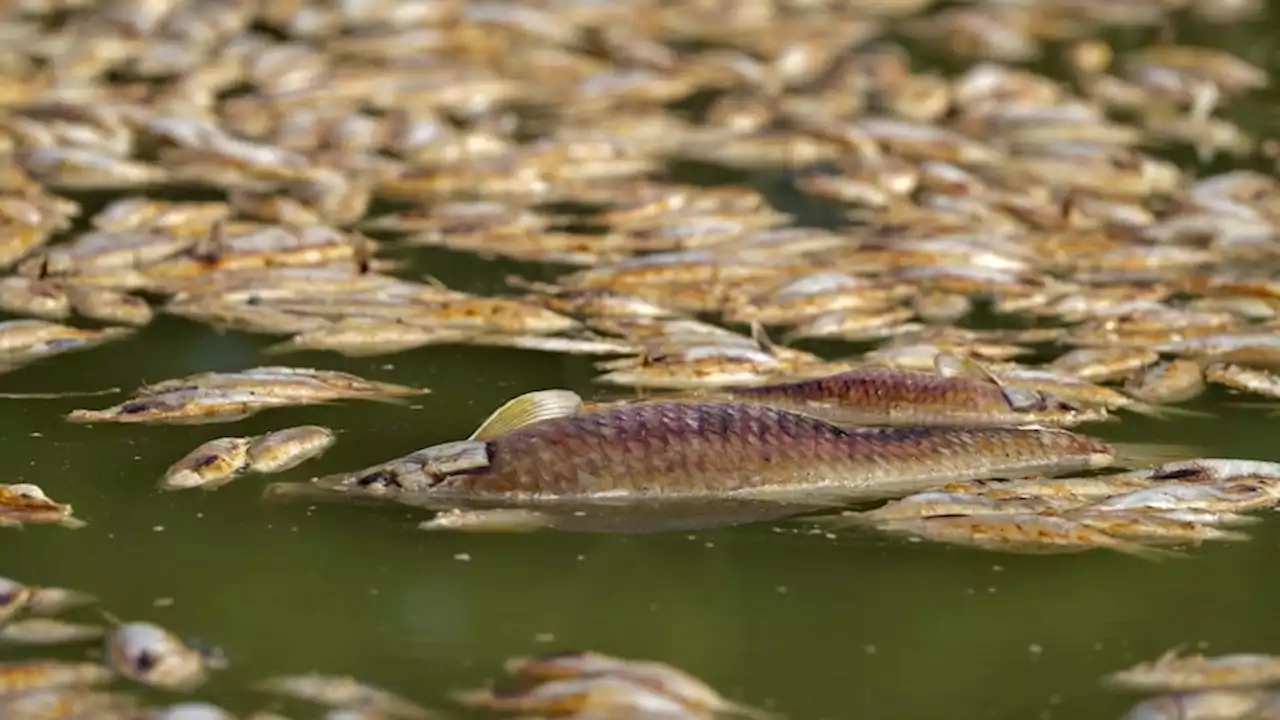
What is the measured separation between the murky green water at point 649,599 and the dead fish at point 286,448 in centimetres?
6

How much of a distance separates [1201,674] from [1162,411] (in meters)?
2.00

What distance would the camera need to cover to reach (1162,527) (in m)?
5.23

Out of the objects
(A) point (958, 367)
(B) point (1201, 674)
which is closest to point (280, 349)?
(A) point (958, 367)

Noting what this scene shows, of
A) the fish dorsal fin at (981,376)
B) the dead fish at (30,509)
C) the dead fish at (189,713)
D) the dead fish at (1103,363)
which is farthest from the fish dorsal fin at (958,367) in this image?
the dead fish at (189,713)

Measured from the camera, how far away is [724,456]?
539cm

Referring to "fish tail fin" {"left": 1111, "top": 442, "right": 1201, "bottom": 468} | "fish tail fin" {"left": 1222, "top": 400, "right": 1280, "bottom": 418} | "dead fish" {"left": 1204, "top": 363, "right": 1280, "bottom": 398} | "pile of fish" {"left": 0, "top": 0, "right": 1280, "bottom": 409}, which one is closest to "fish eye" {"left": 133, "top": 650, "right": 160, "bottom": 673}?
"pile of fish" {"left": 0, "top": 0, "right": 1280, "bottom": 409}

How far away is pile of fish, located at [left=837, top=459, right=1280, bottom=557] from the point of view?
201 inches

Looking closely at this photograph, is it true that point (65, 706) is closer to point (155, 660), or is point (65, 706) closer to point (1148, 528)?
point (155, 660)

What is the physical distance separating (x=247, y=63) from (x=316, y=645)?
6518mm

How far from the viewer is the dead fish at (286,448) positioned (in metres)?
5.59

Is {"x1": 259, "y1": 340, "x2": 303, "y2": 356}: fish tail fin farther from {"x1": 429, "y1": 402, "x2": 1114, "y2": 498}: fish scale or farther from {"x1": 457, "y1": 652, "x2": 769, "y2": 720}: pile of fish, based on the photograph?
{"x1": 457, "y1": 652, "x2": 769, "y2": 720}: pile of fish

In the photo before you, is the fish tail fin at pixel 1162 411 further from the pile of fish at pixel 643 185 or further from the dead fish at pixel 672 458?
the dead fish at pixel 672 458

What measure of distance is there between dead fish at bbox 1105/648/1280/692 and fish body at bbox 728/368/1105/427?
1601 millimetres

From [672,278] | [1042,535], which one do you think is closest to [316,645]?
[1042,535]
